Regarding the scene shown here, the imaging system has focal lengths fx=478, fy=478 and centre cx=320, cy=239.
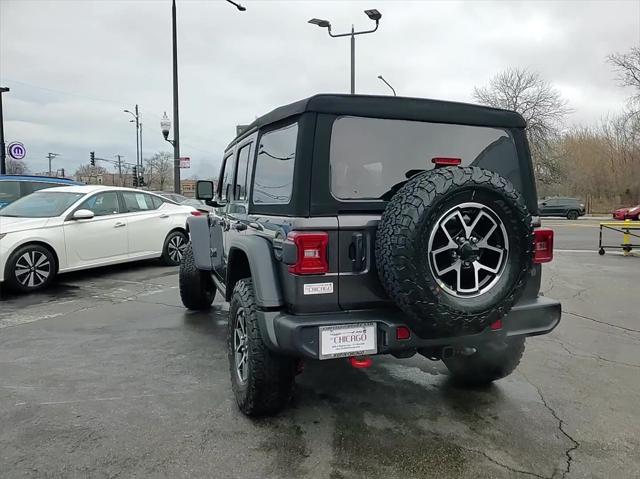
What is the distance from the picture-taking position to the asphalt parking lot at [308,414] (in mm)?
2549

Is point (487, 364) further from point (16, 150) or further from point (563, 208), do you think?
point (563, 208)

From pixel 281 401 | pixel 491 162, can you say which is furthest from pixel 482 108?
pixel 281 401

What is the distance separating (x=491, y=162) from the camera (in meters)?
3.06

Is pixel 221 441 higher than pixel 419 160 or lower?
lower

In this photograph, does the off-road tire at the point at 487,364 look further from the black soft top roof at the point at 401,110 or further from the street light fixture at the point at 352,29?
the street light fixture at the point at 352,29

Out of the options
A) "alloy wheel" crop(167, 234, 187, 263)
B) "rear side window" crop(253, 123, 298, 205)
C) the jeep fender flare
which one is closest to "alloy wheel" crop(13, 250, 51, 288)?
"alloy wheel" crop(167, 234, 187, 263)

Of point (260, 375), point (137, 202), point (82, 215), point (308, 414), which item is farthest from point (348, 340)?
point (137, 202)

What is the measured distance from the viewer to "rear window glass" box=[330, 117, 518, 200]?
2730 millimetres

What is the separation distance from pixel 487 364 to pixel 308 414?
133cm

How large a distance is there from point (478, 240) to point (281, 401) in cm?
153

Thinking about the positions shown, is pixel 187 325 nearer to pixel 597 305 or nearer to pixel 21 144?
pixel 597 305

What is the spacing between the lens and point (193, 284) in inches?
219

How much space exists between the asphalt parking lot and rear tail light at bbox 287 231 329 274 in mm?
1034

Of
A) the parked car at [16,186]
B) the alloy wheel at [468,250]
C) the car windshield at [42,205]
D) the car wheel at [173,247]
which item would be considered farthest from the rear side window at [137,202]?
the alloy wheel at [468,250]
